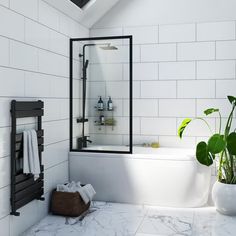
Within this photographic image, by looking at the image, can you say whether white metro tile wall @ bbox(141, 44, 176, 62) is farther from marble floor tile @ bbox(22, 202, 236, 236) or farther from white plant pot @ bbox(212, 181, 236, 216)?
marble floor tile @ bbox(22, 202, 236, 236)

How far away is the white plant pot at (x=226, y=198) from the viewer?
3.04m

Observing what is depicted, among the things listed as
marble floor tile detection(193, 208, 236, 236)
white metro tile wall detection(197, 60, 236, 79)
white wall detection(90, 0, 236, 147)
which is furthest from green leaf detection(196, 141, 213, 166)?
white metro tile wall detection(197, 60, 236, 79)

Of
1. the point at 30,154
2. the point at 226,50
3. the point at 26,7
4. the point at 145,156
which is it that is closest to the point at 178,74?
the point at 226,50

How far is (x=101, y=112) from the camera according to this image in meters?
3.48

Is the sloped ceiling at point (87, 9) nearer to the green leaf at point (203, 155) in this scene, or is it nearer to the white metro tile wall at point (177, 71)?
the white metro tile wall at point (177, 71)

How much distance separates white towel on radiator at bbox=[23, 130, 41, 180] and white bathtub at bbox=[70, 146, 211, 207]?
34.8 inches

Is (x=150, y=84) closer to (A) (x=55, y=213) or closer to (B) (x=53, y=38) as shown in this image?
(B) (x=53, y=38)

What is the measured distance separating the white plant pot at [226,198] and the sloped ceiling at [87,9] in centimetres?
214

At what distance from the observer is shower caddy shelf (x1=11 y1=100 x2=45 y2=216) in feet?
8.19

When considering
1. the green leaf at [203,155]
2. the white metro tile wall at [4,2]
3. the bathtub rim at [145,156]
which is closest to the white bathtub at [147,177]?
the bathtub rim at [145,156]

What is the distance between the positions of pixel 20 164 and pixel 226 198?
5.81ft

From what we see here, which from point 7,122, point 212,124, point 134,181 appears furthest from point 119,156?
point 7,122

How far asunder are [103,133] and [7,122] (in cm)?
123

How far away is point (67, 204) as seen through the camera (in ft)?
9.90
